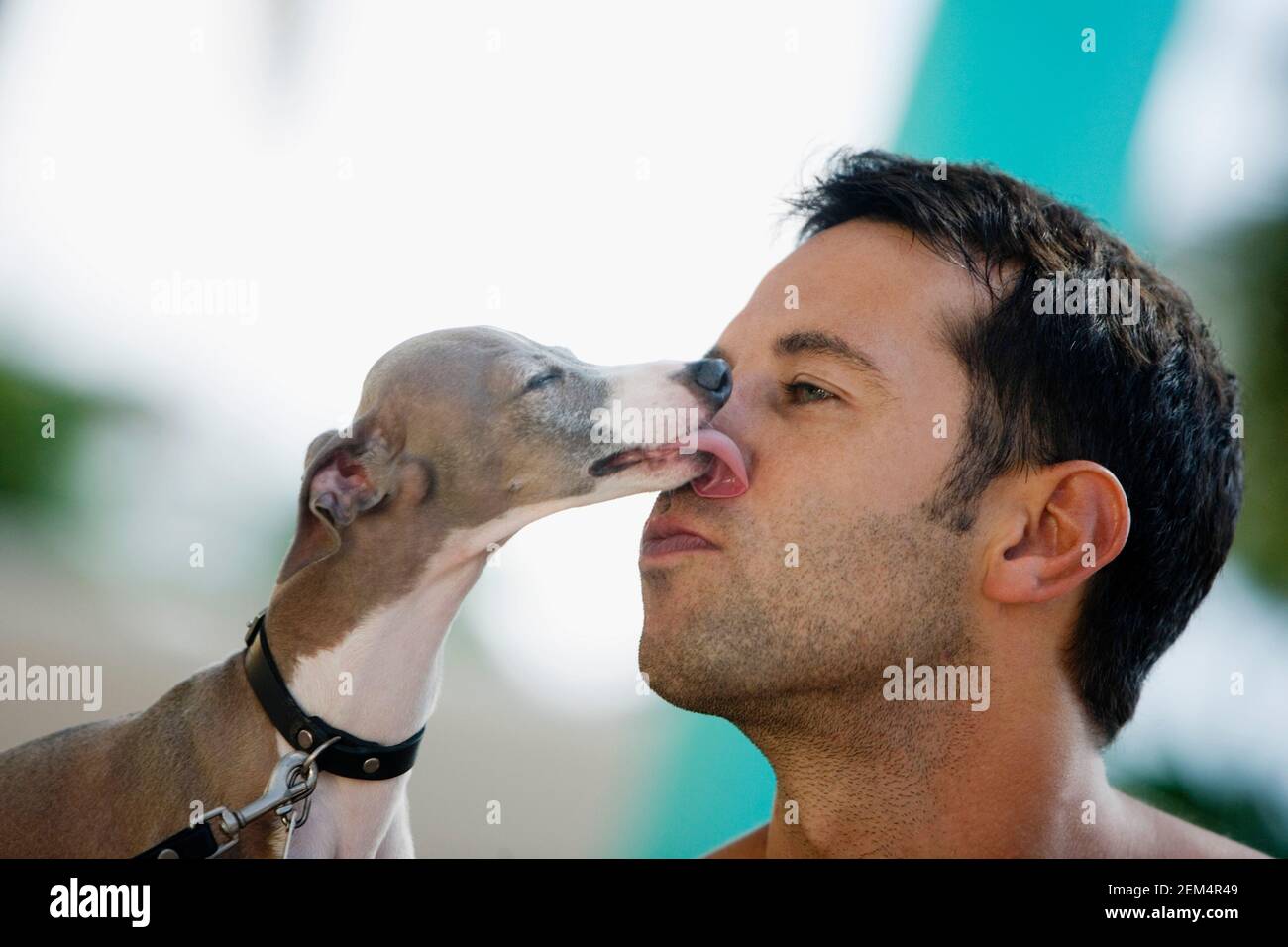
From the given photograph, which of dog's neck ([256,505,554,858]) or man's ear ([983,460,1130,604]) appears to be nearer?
dog's neck ([256,505,554,858])

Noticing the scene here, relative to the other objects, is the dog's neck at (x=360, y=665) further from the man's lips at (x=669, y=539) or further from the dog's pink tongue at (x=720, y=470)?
the dog's pink tongue at (x=720, y=470)

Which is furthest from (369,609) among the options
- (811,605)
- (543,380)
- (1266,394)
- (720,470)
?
(1266,394)

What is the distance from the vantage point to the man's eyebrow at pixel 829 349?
72.9 inches

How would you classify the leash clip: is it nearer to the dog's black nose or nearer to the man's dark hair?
the dog's black nose

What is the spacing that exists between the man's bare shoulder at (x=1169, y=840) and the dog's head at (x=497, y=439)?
1006 millimetres

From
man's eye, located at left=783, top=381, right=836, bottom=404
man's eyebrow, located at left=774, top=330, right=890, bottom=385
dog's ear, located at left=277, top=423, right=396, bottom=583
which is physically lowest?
dog's ear, located at left=277, top=423, right=396, bottom=583

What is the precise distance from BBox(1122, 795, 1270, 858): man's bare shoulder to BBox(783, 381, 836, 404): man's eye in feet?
3.20

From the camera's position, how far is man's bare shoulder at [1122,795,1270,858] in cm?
201

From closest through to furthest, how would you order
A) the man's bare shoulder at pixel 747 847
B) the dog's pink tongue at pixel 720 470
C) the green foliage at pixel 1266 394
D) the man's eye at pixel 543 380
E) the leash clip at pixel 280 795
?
the leash clip at pixel 280 795
the dog's pink tongue at pixel 720 470
the man's eye at pixel 543 380
the man's bare shoulder at pixel 747 847
the green foliage at pixel 1266 394

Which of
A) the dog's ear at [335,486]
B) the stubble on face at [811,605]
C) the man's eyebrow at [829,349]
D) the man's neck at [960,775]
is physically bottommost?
the man's neck at [960,775]

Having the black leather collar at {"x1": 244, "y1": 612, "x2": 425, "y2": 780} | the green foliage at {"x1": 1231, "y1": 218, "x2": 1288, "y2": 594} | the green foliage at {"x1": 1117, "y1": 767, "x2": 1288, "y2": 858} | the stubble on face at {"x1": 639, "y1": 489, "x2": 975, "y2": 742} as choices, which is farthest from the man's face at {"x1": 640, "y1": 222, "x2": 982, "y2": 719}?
the green foliage at {"x1": 1231, "y1": 218, "x2": 1288, "y2": 594}

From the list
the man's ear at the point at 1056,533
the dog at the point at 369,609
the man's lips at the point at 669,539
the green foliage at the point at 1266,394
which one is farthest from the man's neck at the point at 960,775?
the green foliage at the point at 1266,394
